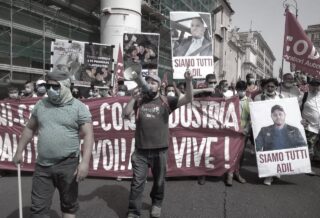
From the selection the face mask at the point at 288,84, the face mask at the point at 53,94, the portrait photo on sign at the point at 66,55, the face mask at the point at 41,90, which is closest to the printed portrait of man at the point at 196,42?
the face mask at the point at 288,84

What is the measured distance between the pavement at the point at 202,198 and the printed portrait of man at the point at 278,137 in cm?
63

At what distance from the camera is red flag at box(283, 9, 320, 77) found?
729cm

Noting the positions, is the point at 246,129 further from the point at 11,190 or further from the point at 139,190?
the point at 11,190

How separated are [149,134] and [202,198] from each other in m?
1.57

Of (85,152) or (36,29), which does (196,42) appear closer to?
(85,152)

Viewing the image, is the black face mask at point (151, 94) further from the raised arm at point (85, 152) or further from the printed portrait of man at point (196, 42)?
the printed portrait of man at point (196, 42)

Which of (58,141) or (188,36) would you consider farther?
(188,36)

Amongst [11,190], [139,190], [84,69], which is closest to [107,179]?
[11,190]

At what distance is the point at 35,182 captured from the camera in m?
3.75

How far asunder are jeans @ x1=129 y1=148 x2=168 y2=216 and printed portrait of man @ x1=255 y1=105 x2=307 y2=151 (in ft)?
7.21

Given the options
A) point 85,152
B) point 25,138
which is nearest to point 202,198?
point 85,152

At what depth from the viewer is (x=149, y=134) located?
4.64m

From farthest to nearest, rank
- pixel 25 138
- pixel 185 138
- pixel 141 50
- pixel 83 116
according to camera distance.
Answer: pixel 141 50 → pixel 185 138 → pixel 25 138 → pixel 83 116

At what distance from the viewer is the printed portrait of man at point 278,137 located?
6.29 meters
